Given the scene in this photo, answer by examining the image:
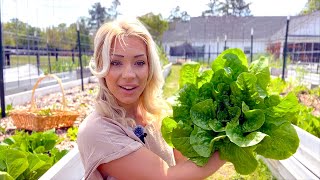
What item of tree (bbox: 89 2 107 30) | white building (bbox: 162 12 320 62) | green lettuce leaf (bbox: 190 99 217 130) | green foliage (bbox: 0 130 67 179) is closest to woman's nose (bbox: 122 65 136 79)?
green lettuce leaf (bbox: 190 99 217 130)

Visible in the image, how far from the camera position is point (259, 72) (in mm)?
1278

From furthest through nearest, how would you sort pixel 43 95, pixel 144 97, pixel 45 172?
pixel 43 95, pixel 45 172, pixel 144 97

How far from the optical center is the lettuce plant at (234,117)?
1180 mm

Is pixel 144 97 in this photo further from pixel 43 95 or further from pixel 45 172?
pixel 43 95

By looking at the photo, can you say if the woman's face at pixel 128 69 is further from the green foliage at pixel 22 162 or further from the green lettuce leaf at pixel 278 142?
the green foliage at pixel 22 162

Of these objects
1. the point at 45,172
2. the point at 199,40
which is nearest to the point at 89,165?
the point at 45,172

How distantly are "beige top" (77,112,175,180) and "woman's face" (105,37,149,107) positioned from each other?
13cm

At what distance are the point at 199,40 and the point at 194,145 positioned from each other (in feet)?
105

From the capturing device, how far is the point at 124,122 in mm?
1505

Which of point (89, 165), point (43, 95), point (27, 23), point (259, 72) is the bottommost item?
point (43, 95)

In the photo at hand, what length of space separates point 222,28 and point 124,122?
84.7 feet

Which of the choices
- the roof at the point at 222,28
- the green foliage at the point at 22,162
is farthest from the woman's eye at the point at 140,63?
the roof at the point at 222,28

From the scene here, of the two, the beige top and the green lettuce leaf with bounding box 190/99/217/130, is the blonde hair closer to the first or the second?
the beige top

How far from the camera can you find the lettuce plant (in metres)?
1.18
